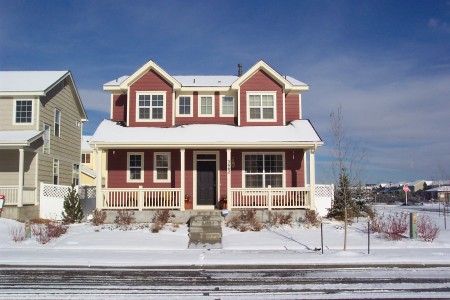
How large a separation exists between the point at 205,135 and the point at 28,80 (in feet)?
39.6

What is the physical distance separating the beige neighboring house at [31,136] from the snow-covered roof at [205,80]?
7.58 meters

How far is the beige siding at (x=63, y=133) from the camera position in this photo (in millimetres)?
25094

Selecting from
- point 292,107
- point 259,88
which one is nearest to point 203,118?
point 259,88

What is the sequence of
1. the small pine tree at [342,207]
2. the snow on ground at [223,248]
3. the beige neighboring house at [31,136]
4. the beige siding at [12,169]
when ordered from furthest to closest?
the beige siding at [12,169] < the beige neighboring house at [31,136] < the small pine tree at [342,207] < the snow on ground at [223,248]

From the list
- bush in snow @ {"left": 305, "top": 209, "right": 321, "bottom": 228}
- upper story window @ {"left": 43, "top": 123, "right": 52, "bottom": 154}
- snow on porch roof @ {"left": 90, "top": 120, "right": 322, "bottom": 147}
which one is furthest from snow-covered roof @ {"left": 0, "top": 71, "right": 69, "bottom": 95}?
bush in snow @ {"left": 305, "top": 209, "right": 321, "bottom": 228}

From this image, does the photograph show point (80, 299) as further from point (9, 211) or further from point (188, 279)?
point (9, 211)

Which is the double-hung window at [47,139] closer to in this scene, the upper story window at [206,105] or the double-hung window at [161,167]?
the double-hung window at [161,167]

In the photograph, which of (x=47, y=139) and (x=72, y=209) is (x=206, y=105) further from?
(x=47, y=139)

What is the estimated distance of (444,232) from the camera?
60.9 ft

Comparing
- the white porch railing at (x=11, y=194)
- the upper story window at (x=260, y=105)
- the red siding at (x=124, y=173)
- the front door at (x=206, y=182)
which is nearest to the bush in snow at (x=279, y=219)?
the front door at (x=206, y=182)

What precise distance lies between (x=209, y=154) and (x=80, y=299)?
14.4 m

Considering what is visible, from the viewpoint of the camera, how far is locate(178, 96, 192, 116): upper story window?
23.9m

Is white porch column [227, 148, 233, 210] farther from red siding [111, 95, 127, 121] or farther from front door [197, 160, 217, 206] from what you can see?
red siding [111, 95, 127, 121]

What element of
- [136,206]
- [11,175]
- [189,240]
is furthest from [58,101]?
[189,240]
